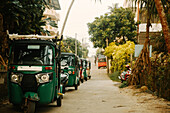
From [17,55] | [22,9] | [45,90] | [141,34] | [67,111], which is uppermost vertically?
[141,34]

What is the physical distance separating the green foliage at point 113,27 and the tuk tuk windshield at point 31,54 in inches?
1483

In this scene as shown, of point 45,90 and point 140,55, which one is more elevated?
point 140,55

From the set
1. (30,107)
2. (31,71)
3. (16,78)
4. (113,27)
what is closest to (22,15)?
(31,71)

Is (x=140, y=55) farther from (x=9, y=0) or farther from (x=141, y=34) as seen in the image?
(x=141, y=34)

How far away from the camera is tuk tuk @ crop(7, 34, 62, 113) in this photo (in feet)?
29.6

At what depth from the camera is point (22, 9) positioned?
39.2ft

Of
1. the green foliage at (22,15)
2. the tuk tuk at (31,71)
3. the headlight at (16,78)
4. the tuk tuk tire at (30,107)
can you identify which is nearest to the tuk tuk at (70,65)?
the green foliage at (22,15)

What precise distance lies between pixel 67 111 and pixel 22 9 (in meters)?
4.51

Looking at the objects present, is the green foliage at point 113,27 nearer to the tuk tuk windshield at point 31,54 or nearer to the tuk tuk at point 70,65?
the tuk tuk at point 70,65

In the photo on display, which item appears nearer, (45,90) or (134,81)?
(45,90)

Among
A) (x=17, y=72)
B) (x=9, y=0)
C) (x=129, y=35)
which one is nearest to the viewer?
(x=17, y=72)

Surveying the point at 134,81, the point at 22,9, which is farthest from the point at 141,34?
the point at 22,9

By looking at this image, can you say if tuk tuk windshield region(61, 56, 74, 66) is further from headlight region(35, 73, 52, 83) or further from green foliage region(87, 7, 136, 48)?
green foliage region(87, 7, 136, 48)

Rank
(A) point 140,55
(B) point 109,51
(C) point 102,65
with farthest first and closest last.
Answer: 1. (C) point 102,65
2. (B) point 109,51
3. (A) point 140,55
